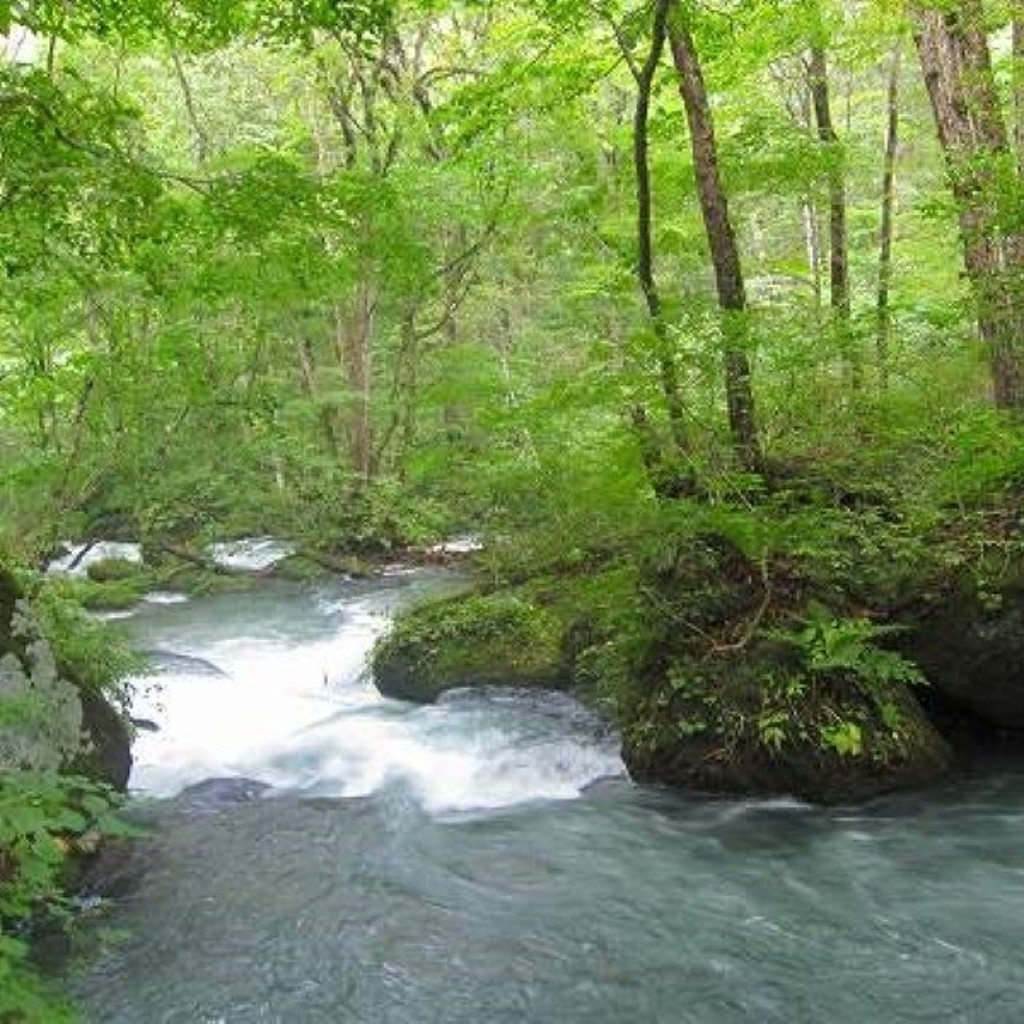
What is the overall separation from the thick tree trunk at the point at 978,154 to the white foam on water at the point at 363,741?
448 centimetres

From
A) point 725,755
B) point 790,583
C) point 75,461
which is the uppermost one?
point 75,461

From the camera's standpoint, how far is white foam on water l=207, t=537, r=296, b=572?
1772cm

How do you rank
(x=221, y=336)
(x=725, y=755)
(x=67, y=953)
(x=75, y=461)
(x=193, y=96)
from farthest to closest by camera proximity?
(x=193, y=96), (x=221, y=336), (x=75, y=461), (x=725, y=755), (x=67, y=953)

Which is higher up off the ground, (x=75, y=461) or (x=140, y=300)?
(x=140, y=300)

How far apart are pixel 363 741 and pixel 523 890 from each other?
3.25 m

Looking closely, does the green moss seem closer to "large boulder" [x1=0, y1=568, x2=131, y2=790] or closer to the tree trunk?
"large boulder" [x1=0, y1=568, x2=131, y2=790]

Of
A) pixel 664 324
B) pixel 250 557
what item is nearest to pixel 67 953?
pixel 664 324

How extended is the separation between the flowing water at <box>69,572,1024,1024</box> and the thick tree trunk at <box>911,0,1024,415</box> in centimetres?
347

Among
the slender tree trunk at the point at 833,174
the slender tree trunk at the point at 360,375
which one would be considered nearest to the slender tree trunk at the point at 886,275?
the slender tree trunk at the point at 833,174

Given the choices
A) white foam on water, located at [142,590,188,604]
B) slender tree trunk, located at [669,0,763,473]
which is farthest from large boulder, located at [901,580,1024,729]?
white foam on water, located at [142,590,188,604]

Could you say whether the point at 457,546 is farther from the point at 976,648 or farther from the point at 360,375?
the point at 976,648

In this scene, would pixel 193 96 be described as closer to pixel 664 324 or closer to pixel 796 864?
pixel 664 324

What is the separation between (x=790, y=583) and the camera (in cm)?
799

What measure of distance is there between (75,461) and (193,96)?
1728 cm
